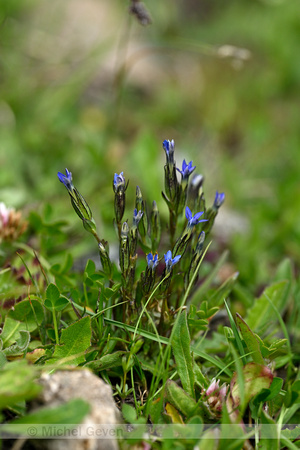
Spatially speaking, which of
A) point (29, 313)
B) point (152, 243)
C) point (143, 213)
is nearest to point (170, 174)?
point (143, 213)

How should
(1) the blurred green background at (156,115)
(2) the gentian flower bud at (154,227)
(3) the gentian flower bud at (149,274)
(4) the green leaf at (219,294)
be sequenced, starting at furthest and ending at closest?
(1) the blurred green background at (156,115), (4) the green leaf at (219,294), (2) the gentian flower bud at (154,227), (3) the gentian flower bud at (149,274)

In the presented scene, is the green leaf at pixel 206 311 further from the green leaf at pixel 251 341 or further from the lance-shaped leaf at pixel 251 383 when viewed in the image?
the lance-shaped leaf at pixel 251 383

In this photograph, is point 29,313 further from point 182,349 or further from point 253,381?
point 253,381

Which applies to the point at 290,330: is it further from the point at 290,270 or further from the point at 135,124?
the point at 135,124

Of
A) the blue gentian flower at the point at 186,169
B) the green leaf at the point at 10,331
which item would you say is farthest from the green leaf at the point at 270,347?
the green leaf at the point at 10,331

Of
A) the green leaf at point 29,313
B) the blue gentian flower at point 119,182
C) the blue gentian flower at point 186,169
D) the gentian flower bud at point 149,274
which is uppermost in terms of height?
the blue gentian flower at point 186,169

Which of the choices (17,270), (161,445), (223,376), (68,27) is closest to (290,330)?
(223,376)
